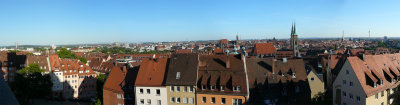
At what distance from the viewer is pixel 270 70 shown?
43.8 m

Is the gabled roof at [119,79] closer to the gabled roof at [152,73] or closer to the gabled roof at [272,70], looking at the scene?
the gabled roof at [152,73]

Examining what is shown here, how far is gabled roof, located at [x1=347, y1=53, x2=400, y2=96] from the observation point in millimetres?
39938

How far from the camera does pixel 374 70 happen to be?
1689 inches

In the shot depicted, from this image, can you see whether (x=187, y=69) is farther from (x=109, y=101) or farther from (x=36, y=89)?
(x=36, y=89)

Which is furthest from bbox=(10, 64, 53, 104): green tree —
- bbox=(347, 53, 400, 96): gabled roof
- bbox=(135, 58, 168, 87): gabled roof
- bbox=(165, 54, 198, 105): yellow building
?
bbox=(347, 53, 400, 96): gabled roof

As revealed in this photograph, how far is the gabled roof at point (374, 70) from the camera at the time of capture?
39938 millimetres

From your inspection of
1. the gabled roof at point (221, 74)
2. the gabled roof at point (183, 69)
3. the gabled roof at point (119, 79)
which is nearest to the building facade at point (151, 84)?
the gabled roof at point (183, 69)

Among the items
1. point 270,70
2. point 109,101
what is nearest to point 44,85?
point 109,101

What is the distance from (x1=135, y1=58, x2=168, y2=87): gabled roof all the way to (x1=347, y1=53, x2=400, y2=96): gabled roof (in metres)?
26.5

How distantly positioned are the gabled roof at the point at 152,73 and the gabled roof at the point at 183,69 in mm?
1740

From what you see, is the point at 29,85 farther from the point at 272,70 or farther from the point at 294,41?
the point at 294,41

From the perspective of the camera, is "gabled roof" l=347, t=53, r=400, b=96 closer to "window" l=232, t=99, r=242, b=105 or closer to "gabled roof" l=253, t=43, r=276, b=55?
"window" l=232, t=99, r=242, b=105

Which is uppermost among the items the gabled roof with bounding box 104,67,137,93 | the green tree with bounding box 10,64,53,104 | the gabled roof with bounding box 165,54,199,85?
the gabled roof with bounding box 165,54,199,85

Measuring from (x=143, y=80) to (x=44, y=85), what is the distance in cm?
3129
